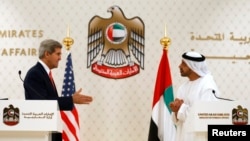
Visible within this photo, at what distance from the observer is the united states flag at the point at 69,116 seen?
20.3ft

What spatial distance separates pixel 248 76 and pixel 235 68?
204 mm

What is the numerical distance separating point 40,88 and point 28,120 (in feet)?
2.33

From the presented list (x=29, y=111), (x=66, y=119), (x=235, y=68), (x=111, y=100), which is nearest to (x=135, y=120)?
(x=111, y=100)

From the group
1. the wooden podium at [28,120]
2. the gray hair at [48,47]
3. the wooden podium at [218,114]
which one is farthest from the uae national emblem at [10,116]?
the wooden podium at [218,114]

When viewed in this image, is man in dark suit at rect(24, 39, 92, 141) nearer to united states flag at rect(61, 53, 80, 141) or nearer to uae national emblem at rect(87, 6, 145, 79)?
→ united states flag at rect(61, 53, 80, 141)

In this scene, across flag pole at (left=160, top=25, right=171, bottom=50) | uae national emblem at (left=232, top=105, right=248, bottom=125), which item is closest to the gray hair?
flag pole at (left=160, top=25, right=171, bottom=50)

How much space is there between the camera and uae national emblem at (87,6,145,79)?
271 inches

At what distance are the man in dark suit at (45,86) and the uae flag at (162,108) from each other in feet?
4.36

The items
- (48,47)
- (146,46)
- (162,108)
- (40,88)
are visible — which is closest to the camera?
(40,88)

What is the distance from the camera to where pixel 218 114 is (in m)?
4.64

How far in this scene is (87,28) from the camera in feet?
22.8

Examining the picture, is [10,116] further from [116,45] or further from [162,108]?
[116,45]

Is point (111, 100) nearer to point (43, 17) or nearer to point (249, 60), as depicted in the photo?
point (43, 17)

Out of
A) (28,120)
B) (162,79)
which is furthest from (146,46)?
(28,120)
